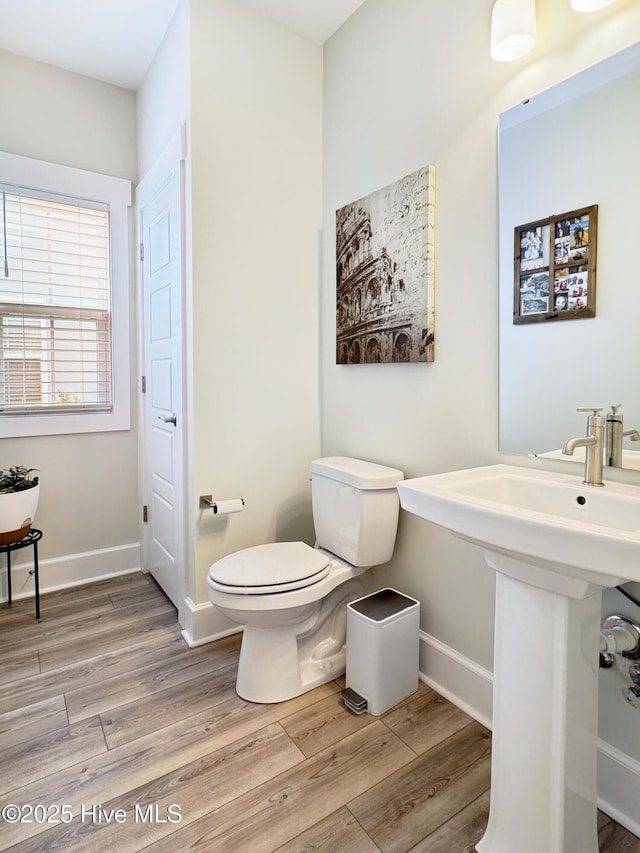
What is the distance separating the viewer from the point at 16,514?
208cm

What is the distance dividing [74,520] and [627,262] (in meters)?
2.69

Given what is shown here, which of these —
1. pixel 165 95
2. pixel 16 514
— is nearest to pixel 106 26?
pixel 165 95

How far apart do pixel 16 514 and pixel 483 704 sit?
2.04 meters

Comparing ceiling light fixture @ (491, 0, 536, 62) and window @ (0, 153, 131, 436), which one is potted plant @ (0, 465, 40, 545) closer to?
window @ (0, 153, 131, 436)

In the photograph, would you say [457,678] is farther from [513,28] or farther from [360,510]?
[513,28]

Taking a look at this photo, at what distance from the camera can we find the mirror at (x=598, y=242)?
116cm

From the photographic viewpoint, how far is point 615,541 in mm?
763

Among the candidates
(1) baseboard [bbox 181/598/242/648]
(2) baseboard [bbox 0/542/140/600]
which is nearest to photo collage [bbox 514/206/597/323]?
(1) baseboard [bbox 181/598/242/648]

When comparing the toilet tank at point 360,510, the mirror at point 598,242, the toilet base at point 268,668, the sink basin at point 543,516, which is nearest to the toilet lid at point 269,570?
the toilet tank at point 360,510

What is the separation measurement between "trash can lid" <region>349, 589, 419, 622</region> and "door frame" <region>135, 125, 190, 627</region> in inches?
32.4

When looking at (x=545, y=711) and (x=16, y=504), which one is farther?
(x=16, y=504)

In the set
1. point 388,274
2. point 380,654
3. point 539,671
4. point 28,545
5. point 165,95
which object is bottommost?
point 380,654

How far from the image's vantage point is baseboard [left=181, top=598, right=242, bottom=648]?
1993mm

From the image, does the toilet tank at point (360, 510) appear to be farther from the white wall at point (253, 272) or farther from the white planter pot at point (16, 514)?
the white planter pot at point (16, 514)
